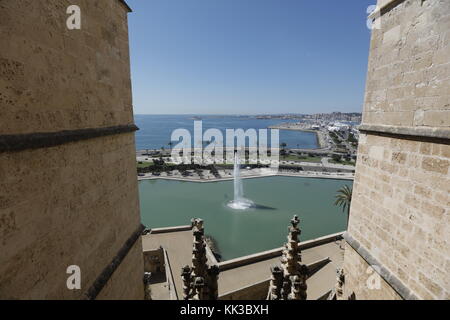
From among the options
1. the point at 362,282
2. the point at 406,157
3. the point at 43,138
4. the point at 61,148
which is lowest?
the point at 362,282

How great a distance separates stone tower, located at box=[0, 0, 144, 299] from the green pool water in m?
18.1

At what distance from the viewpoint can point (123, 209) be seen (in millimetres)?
4473

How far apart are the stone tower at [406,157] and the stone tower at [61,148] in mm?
4773

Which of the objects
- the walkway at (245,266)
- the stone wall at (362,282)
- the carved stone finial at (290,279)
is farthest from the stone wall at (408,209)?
the walkway at (245,266)

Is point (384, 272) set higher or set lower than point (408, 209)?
lower

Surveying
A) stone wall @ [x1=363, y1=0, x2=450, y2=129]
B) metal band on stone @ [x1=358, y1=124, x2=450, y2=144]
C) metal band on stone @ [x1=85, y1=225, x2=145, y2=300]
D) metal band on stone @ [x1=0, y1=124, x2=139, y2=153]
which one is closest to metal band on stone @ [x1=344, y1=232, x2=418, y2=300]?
metal band on stone @ [x1=358, y1=124, x2=450, y2=144]

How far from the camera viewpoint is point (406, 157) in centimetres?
371

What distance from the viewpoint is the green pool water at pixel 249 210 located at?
934 inches

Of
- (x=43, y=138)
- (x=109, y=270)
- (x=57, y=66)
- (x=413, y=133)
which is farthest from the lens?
(x=109, y=270)

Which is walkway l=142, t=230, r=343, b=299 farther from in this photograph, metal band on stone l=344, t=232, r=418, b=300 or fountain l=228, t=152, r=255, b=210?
fountain l=228, t=152, r=255, b=210

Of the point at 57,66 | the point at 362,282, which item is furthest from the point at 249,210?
the point at 57,66

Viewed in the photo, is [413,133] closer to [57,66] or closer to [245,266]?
[57,66]

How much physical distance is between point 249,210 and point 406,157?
27.6 m

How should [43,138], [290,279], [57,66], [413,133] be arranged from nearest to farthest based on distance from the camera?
1. [43,138]
2. [57,66]
3. [413,133]
4. [290,279]
